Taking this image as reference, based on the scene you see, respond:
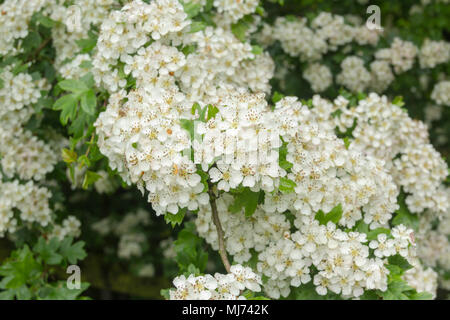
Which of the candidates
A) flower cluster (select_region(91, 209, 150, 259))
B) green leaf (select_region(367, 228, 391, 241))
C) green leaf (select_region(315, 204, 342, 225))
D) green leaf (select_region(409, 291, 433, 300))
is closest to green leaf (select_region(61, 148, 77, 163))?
green leaf (select_region(315, 204, 342, 225))

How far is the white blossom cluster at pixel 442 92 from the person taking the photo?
489 cm

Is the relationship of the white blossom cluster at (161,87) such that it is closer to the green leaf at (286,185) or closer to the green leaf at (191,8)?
the green leaf at (191,8)

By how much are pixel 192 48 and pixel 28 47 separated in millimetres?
1356

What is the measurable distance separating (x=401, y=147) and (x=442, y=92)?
157 cm

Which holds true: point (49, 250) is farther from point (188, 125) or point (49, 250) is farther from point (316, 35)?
point (316, 35)

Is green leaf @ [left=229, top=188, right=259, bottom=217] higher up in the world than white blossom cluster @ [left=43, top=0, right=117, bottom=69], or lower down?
lower down

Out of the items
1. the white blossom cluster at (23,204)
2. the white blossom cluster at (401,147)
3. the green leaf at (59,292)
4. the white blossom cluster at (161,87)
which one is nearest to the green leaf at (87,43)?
the white blossom cluster at (161,87)

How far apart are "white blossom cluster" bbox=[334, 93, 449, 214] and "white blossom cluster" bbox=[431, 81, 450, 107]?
55.4 inches

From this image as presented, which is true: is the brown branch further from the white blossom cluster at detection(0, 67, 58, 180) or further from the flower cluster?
the flower cluster

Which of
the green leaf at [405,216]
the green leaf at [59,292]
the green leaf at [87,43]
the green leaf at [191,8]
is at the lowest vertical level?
the green leaf at [59,292]

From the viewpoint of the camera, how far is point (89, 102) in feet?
10.3

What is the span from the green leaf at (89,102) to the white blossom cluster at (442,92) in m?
3.29

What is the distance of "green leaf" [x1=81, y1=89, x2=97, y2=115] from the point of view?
121 inches

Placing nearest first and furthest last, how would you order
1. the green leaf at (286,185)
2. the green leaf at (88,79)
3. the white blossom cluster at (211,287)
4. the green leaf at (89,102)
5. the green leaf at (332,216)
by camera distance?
1. the white blossom cluster at (211,287)
2. the green leaf at (286,185)
3. the green leaf at (332,216)
4. the green leaf at (89,102)
5. the green leaf at (88,79)
